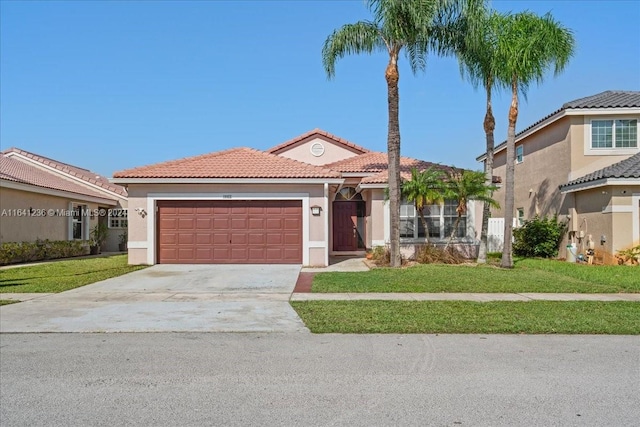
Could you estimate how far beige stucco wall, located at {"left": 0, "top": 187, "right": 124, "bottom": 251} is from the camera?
19516mm

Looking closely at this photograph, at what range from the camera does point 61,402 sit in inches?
189

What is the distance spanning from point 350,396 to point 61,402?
2694 mm

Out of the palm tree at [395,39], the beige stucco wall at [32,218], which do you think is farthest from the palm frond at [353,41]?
the beige stucco wall at [32,218]

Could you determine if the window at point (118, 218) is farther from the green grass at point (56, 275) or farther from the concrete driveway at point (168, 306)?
the concrete driveway at point (168, 306)

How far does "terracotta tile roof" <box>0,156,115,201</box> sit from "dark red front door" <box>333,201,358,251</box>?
12.1 metres

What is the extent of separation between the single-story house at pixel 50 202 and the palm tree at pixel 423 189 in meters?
14.6

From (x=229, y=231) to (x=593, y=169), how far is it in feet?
44.6

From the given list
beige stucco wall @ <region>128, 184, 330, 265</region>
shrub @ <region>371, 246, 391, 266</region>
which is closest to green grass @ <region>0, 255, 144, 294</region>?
beige stucco wall @ <region>128, 184, 330, 265</region>

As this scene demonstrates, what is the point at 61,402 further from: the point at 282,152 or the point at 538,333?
the point at 282,152

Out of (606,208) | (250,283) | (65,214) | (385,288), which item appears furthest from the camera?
(65,214)

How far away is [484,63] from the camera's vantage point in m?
17.1

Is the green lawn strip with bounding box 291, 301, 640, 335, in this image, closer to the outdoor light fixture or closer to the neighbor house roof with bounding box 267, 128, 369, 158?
the outdoor light fixture

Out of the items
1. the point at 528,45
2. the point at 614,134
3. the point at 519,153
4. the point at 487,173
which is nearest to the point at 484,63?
the point at 528,45

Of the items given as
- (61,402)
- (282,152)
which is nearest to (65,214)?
(282,152)
